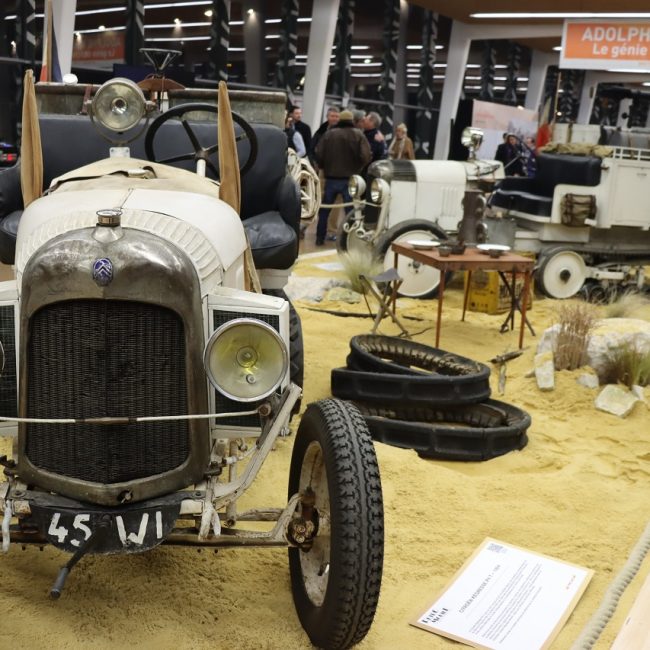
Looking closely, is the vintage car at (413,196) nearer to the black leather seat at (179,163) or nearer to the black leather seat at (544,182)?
the black leather seat at (544,182)

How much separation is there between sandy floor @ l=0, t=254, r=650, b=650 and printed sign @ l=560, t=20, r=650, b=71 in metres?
7.17

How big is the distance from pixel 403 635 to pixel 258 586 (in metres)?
0.56

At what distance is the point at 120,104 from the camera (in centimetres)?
362

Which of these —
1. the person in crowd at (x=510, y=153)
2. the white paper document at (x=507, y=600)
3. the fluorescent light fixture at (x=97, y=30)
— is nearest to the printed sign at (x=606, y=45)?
the person in crowd at (x=510, y=153)

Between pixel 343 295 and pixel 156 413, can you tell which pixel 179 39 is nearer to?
pixel 343 295

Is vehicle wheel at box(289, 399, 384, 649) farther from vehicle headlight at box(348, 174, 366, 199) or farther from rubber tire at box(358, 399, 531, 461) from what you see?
vehicle headlight at box(348, 174, 366, 199)

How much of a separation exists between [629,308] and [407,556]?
4895mm

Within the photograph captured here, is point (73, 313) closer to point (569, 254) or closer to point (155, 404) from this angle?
point (155, 404)

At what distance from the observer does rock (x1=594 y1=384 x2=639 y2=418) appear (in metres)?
5.18

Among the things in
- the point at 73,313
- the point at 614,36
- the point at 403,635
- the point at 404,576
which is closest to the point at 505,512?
the point at 404,576

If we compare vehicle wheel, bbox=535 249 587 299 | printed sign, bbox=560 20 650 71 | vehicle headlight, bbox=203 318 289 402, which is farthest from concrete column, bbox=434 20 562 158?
vehicle headlight, bbox=203 318 289 402

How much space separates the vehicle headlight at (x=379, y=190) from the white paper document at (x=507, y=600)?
18.5 feet

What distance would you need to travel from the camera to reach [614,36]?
36.6 ft

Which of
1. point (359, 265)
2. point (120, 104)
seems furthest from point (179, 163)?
point (359, 265)
